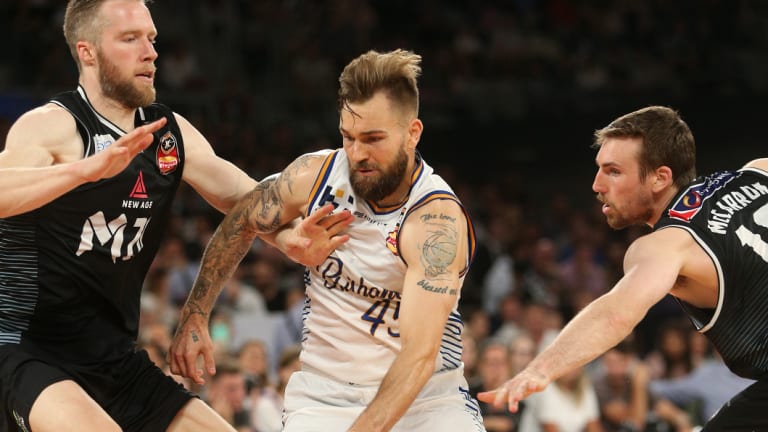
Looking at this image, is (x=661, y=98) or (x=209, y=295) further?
(x=661, y=98)

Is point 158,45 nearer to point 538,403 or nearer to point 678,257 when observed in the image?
point 538,403

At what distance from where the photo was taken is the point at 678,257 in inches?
176

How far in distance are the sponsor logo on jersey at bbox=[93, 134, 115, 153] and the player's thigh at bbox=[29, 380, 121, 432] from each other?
1.11 m

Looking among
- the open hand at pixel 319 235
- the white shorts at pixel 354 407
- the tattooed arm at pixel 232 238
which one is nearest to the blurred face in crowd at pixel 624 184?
the white shorts at pixel 354 407

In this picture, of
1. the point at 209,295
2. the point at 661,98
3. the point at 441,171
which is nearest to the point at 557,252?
the point at 441,171

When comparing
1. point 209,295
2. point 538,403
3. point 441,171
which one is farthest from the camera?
point 441,171

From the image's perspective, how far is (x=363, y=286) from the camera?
4.91 meters

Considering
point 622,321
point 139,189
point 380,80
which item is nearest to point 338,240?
point 380,80

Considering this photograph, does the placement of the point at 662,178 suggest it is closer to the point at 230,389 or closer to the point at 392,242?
the point at 392,242

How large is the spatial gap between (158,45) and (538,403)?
26.7ft

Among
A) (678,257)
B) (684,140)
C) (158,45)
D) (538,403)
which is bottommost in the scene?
(538,403)

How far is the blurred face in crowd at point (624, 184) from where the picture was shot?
496 cm

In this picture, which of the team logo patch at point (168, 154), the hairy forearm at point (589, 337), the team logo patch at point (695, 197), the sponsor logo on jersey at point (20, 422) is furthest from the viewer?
the team logo patch at point (168, 154)

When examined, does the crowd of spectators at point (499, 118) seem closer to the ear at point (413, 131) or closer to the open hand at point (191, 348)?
the open hand at point (191, 348)
